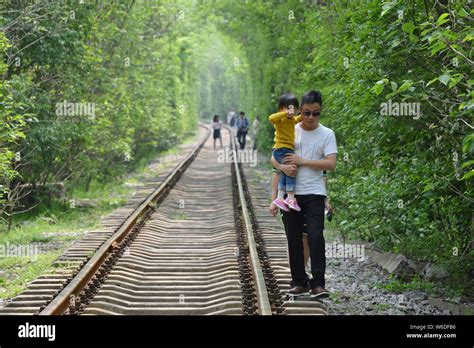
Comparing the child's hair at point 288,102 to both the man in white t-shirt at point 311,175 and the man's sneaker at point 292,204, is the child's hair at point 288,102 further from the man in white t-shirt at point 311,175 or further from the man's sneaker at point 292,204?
the man's sneaker at point 292,204

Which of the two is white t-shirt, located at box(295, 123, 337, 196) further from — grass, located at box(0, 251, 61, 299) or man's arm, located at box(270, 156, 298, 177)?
grass, located at box(0, 251, 61, 299)

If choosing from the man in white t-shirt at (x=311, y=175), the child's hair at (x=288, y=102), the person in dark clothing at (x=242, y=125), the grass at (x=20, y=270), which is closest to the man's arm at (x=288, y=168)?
the man in white t-shirt at (x=311, y=175)

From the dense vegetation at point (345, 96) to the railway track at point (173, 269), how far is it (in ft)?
4.46

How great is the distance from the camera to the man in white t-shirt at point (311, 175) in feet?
20.8

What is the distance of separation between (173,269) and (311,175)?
2789mm

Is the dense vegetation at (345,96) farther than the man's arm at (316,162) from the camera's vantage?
Yes

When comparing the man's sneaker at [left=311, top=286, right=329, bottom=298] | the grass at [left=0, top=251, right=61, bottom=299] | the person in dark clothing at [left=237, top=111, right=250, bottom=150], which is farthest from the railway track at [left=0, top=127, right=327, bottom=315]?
the person in dark clothing at [left=237, top=111, right=250, bottom=150]

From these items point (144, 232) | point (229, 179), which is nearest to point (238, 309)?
point (144, 232)

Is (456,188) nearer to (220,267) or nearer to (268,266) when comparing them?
(268,266)

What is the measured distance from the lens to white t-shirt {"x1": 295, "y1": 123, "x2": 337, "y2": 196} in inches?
252

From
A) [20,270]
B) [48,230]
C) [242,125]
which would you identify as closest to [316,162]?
[20,270]

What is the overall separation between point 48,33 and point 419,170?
308 inches

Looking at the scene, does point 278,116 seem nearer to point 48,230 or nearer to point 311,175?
point 311,175

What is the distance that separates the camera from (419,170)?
7051mm
